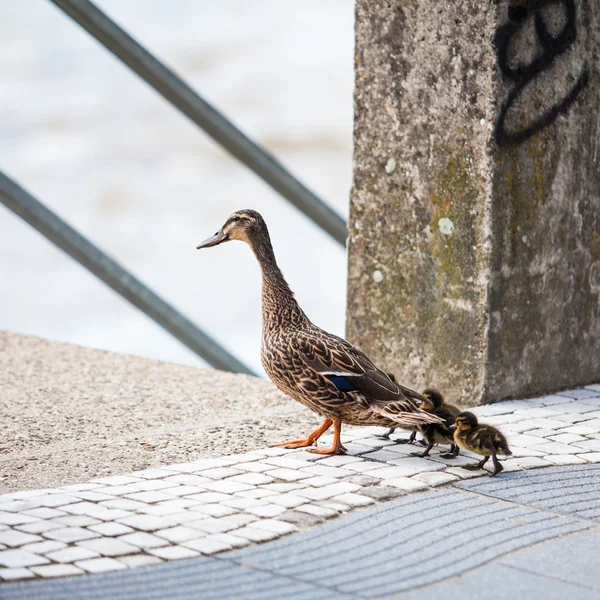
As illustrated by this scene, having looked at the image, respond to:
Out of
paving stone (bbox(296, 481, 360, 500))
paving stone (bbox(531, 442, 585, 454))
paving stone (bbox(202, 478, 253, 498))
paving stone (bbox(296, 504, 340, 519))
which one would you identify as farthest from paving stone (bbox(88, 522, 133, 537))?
paving stone (bbox(531, 442, 585, 454))

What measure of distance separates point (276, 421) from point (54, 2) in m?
3.62

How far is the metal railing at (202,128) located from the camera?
25.8 feet

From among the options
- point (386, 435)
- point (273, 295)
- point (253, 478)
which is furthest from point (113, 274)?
point (253, 478)

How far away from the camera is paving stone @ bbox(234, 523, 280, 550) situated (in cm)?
417

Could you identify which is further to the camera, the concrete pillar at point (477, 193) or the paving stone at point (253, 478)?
the concrete pillar at point (477, 193)

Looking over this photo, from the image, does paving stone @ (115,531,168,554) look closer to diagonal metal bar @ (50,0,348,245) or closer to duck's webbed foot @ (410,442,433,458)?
duck's webbed foot @ (410,442,433,458)

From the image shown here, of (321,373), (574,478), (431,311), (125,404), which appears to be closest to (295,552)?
(321,373)

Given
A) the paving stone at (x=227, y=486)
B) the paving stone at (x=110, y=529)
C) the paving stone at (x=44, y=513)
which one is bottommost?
the paving stone at (x=110, y=529)

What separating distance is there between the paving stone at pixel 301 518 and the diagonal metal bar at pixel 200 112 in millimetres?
3939

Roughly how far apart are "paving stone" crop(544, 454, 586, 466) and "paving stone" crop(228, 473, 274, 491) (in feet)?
4.65

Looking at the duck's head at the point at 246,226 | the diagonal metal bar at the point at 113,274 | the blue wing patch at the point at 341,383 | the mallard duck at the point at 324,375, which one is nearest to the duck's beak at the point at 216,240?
the duck's head at the point at 246,226

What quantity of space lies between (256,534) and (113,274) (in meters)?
4.29

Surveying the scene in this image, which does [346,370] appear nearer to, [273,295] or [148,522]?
[273,295]

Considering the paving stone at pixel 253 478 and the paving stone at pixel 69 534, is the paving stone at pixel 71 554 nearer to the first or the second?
the paving stone at pixel 69 534
